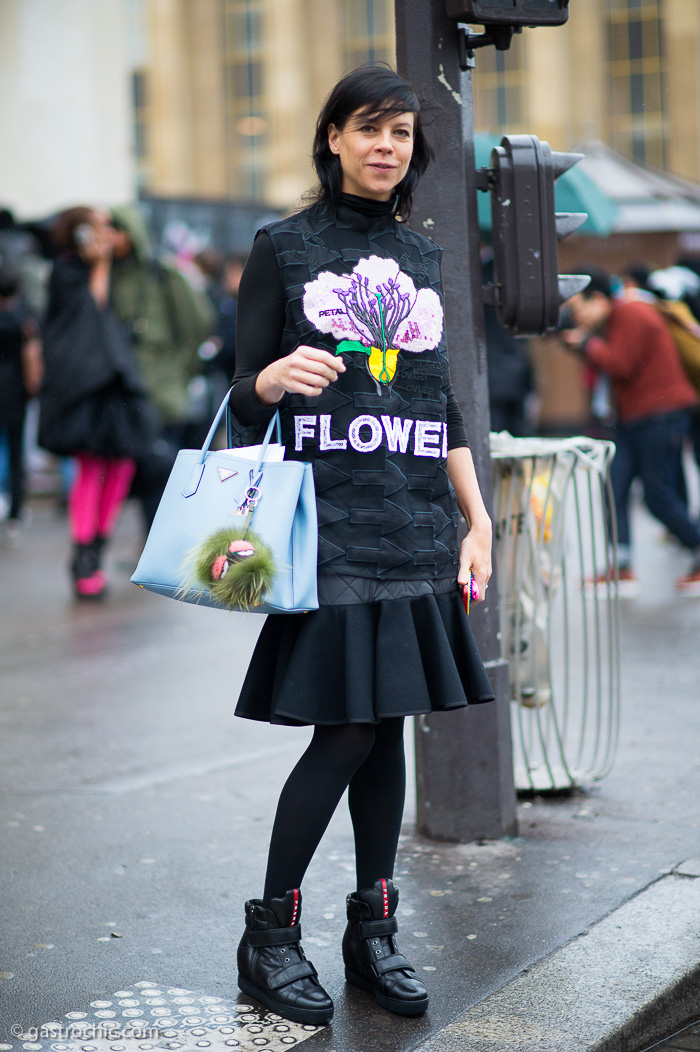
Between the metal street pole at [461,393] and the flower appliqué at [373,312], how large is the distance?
0.85 meters

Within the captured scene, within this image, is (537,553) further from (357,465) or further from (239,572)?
(239,572)

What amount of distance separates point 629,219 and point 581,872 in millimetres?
15920

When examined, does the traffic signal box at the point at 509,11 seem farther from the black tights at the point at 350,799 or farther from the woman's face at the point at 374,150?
the black tights at the point at 350,799

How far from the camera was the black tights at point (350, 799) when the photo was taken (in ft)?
8.87

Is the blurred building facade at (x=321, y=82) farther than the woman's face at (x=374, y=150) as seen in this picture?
Yes

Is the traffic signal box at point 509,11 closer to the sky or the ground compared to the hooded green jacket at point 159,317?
closer to the sky

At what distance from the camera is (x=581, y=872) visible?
A: 346 cm

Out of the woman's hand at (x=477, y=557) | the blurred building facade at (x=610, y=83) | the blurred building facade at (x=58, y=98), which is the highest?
the blurred building facade at (x=610, y=83)

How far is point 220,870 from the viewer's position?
11.6ft

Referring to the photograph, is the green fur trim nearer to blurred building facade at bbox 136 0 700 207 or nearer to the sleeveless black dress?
the sleeveless black dress

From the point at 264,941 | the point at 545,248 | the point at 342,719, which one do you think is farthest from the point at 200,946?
the point at 545,248

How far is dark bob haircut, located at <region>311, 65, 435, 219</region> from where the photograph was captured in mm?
2711

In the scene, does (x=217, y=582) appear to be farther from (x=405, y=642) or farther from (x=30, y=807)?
(x=30, y=807)

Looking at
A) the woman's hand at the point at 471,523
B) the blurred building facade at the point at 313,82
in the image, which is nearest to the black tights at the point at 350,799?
the woman's hand at the point at 471,523
